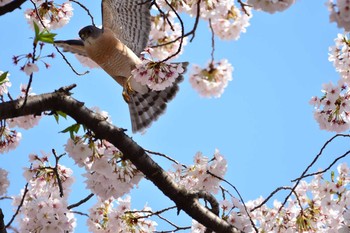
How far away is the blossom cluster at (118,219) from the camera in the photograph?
4539 millimetres

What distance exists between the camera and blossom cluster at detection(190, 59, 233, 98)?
Result: 13.0 ft

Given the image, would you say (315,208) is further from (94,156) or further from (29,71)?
(29,71)

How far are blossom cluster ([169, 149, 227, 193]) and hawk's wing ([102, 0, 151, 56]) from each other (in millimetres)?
1455

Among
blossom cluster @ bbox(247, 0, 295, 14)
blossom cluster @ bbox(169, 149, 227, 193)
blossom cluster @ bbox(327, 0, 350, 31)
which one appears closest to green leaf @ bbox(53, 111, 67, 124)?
blossom cluster @ bbox(169, 149, 227, 193)

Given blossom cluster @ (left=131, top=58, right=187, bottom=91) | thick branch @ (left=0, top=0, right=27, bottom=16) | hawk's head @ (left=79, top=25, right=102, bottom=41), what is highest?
hawk's head @ (left=79, top=25, right=102, bottom=41)

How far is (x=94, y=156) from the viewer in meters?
3.87

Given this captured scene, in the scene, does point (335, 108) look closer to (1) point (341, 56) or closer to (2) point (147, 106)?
(1) point (341, 56)

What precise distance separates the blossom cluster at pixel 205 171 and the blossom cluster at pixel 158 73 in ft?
3.22

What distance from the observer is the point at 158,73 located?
364cm

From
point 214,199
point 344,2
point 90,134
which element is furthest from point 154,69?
point 344,2

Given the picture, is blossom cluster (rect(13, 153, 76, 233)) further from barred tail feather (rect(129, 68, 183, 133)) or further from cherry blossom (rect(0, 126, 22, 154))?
barred tail feather (rect(129, 68, 183, 133))

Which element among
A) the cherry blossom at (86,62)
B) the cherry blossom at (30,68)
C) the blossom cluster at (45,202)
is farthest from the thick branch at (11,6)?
the cherry blossom at (86,62)

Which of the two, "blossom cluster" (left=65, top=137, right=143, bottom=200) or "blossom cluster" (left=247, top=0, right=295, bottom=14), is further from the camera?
"blossom cluster" (left=65, top=137, right=143, bottom=200)

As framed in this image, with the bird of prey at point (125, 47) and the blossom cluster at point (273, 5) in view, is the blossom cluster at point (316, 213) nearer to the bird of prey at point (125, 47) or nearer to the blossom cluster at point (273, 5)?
the bird of prey at point (125, 47)
